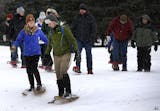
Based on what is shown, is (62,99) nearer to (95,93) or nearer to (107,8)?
(95,93)

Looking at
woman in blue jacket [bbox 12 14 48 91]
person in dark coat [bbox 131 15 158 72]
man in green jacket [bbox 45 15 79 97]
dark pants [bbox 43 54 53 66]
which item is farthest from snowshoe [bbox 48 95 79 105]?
person in dark coat [bbox 131 15 158 72]

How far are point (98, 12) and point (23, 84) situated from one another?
26054 millimetres

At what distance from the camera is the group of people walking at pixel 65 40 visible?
1061 cm

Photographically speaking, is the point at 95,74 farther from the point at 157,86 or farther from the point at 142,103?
the point at 142,103

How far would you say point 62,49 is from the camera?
34.9ft

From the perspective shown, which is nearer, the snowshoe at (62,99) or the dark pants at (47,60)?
the snowshoe at (62,99)

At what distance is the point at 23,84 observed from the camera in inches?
498

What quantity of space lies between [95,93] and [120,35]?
4063 mm

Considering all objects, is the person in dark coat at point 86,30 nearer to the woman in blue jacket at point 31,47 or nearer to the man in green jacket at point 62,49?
the woman in blue jacket at point 31,47

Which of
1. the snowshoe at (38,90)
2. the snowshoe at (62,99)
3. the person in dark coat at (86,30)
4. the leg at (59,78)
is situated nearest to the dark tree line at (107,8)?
the person in dark coat at (86,30)

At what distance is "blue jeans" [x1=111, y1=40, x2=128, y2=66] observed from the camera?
15016 mm

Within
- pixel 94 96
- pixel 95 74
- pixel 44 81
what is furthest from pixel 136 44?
pixel 94 96

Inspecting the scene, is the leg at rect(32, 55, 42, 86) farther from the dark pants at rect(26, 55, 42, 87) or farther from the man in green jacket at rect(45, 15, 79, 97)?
the man in green jacket at rect(45, 15, 79, 97)

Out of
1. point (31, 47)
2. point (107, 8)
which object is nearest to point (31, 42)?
point (31, 47)
